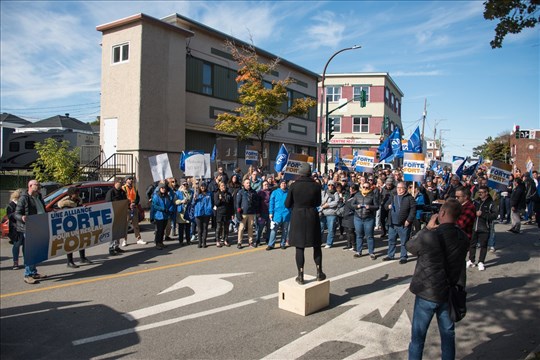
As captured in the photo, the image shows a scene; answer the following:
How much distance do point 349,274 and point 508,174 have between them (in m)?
7.76

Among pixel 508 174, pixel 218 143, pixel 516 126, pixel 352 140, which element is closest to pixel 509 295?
pixel 508 174

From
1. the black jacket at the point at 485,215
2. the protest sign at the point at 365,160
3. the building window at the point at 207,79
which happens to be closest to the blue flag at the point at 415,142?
the protest sign at the point at 365,160

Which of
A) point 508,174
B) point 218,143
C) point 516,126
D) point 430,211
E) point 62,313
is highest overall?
point 516,126

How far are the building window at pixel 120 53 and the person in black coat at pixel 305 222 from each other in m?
16.2

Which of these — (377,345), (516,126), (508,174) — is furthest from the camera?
(516,126)

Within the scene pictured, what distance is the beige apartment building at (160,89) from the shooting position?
61.6ft

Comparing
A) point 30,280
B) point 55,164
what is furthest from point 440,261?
point 55,164

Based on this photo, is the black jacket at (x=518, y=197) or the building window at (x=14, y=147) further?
the building window at (x=14, y=147)

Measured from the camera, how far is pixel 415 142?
14266mm

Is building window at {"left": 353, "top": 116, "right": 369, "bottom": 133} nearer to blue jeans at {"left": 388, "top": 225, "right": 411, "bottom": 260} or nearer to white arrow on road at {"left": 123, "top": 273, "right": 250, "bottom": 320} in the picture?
blue jeans at {"left": 388, "top": 225, "right": 411, "bottom": 260}

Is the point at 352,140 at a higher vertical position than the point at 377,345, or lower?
higher

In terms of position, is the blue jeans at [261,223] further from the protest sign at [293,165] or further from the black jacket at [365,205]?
the black jacket at [365,205]

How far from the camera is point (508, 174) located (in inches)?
486

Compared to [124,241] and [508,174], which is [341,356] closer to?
[124,241]
